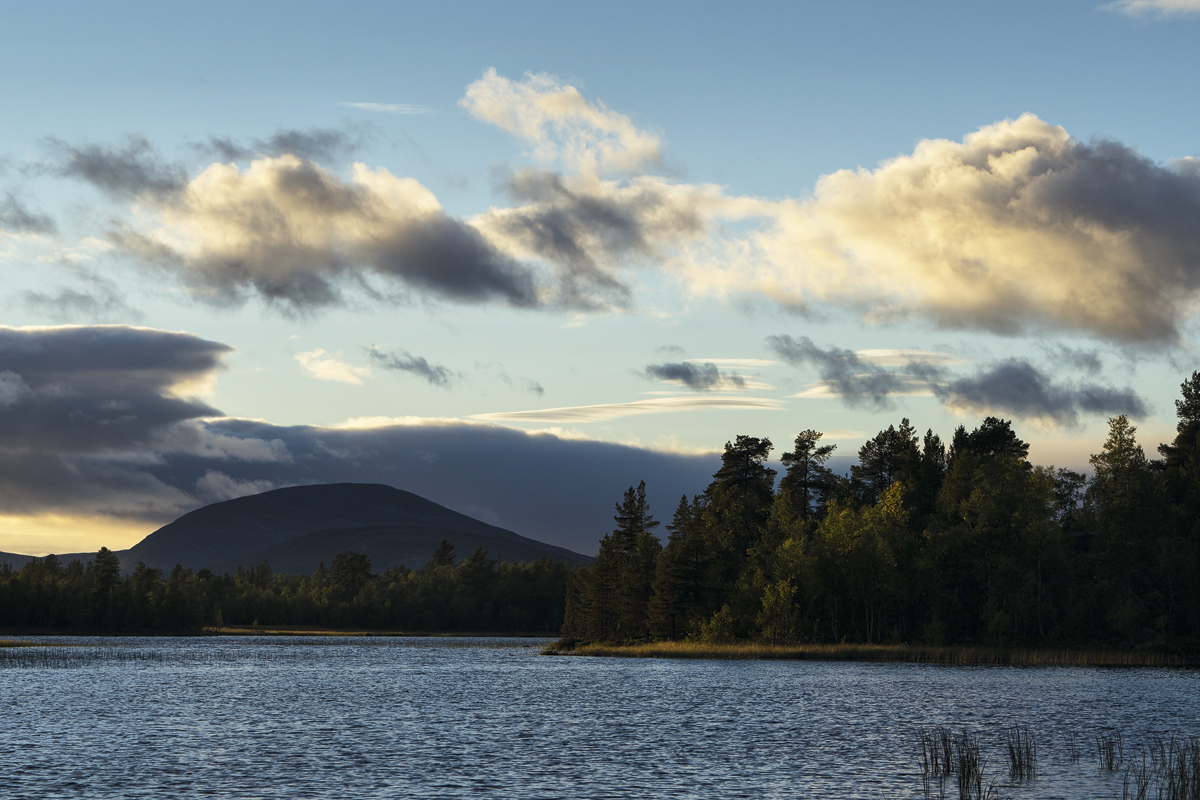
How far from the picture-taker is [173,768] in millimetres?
43312

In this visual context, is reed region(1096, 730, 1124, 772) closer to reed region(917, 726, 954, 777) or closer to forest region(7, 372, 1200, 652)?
reed region(917, 726, 954, 777)

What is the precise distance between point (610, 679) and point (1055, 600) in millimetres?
62845

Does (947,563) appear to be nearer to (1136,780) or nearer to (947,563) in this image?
(947,563)

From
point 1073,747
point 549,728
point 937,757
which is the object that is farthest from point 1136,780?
point 549,728

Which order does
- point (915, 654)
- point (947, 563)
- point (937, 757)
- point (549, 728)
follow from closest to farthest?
point (937, 757), point (549, 728), point (915, 654), point (947, 563)

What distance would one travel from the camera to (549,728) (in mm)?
58438

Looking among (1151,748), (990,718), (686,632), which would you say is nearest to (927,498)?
(686,632)

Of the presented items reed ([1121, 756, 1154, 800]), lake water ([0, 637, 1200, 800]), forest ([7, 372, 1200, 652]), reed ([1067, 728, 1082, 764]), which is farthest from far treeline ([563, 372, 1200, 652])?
reed ([1121, 756, 1154, 800])

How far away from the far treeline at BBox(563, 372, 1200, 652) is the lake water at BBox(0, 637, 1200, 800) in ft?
77.6

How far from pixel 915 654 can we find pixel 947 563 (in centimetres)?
1720

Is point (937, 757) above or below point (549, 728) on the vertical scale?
above

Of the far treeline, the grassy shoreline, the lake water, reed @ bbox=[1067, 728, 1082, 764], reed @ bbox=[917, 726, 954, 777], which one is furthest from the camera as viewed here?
the far treeline

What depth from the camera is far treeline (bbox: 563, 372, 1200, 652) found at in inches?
4968

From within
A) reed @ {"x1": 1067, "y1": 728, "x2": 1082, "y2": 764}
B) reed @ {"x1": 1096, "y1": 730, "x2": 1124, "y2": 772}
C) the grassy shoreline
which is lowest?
the grassy shoreline
